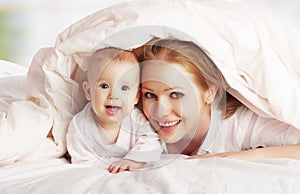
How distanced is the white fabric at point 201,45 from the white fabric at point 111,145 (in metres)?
0.05

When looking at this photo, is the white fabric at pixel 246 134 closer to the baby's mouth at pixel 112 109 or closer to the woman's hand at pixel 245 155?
the woman's hand at pixel 245 155

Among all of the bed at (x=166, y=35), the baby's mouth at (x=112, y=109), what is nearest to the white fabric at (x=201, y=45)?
the bed at (x=166, y=35)

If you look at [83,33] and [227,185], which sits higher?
[83,33]

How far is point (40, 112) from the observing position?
54.7 inches

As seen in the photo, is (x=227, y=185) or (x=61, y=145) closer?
(x=227, y=185)

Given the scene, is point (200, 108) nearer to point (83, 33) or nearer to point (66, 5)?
point (83, 33)

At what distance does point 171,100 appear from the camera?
48.9 inches

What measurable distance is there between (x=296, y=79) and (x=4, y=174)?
2.29 ft

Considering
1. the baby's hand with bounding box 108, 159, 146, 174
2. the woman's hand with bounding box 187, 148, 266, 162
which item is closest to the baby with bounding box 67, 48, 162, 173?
the baby's hand with bounding box 108, 159, 146, 174

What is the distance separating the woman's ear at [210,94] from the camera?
129cm

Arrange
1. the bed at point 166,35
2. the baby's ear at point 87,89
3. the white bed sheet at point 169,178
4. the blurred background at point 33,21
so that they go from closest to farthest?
1. the white bed sheet at point 169,178
2. the bed at point 166,35
3. the baby's ear at point 87,89
4. the blurred background at point 33,21

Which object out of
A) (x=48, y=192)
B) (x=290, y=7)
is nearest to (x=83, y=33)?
(x=48, y=192)

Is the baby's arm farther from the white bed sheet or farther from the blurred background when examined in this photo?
the blurred background

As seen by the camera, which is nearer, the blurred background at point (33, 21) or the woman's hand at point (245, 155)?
the woman's hand at point (245, 155)
